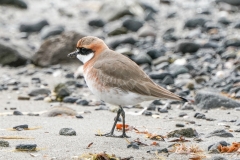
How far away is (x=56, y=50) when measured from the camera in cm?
1165

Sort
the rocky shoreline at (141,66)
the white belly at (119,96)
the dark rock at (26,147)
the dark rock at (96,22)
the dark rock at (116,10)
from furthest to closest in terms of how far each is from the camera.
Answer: the dark rock at (116,10)
the dark rock at (96,22)
the white belly at (119,96)
the rocky shoreline at (141,66)
the dark rock at (26,147)

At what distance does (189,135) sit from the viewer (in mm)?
6180

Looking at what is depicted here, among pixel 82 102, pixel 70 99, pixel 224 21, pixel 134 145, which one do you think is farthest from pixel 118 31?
pixel 134 145

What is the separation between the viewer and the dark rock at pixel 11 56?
11.6 m

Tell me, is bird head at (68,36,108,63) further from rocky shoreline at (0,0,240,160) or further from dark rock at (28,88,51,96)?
dark rock at (28,88,51,96)

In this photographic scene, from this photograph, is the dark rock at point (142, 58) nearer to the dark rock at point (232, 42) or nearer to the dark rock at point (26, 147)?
the dark rock at point (232, 42)

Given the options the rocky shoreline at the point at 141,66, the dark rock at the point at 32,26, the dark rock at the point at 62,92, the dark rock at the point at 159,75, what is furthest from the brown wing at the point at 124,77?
the dark rock at the point at 32,26

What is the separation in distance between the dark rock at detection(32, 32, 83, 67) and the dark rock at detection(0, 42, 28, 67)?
0.82 ft

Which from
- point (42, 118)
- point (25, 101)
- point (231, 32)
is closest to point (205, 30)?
point (231, 32)

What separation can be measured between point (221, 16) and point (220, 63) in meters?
4.46

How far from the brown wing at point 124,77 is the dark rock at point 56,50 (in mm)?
5004

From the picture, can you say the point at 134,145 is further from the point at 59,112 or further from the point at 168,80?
the point at 168,80

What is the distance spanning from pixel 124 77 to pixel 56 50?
214 inches

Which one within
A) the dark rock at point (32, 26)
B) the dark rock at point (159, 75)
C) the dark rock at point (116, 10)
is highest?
the dark rock at point (116, 10)
